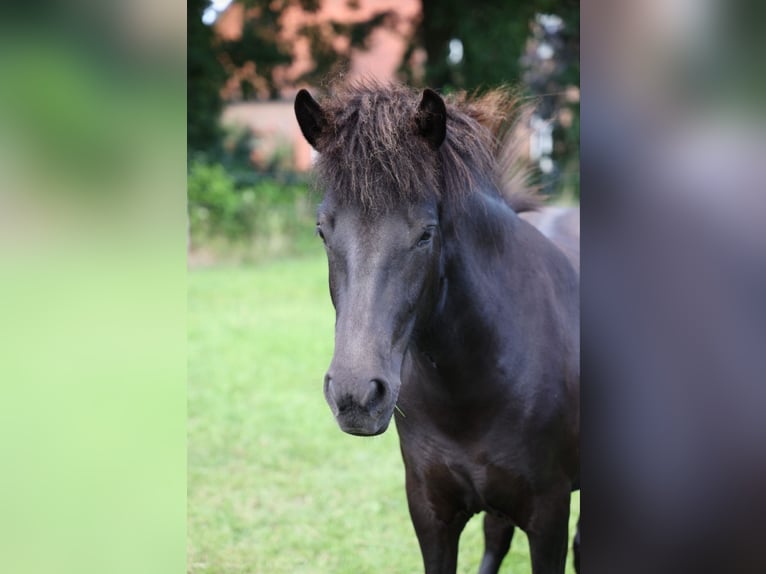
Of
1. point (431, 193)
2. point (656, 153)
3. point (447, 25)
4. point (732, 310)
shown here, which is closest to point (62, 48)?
point (656, 153)

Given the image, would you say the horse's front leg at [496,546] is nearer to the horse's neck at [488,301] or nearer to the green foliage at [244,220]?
the horse's neck at [488,301]

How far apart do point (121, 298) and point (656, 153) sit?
2.51 feet

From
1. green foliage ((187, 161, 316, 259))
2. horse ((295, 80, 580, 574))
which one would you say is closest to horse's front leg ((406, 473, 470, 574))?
horse ((295, 80, 580, 574))

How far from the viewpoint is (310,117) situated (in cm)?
222

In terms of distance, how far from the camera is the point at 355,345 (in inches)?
74.1

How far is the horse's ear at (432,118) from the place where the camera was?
2092 millimetres

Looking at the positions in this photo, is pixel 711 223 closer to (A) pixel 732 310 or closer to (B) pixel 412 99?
(A) pixel 732 310

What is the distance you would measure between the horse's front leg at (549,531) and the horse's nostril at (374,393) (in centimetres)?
98

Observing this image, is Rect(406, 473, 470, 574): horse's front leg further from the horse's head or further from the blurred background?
the blurred background

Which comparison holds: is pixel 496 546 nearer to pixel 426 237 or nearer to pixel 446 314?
pixel 446 314

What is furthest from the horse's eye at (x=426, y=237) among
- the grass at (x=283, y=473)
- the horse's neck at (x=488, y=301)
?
the grass at (x=283, y=473)

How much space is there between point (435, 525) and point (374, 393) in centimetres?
111

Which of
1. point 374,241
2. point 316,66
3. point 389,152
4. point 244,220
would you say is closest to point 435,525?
point 374,241

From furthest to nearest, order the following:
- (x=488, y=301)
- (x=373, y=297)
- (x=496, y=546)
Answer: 1. (x=496, y=546)
2. (x=488, y=301)
3. (x=373, y=297)
